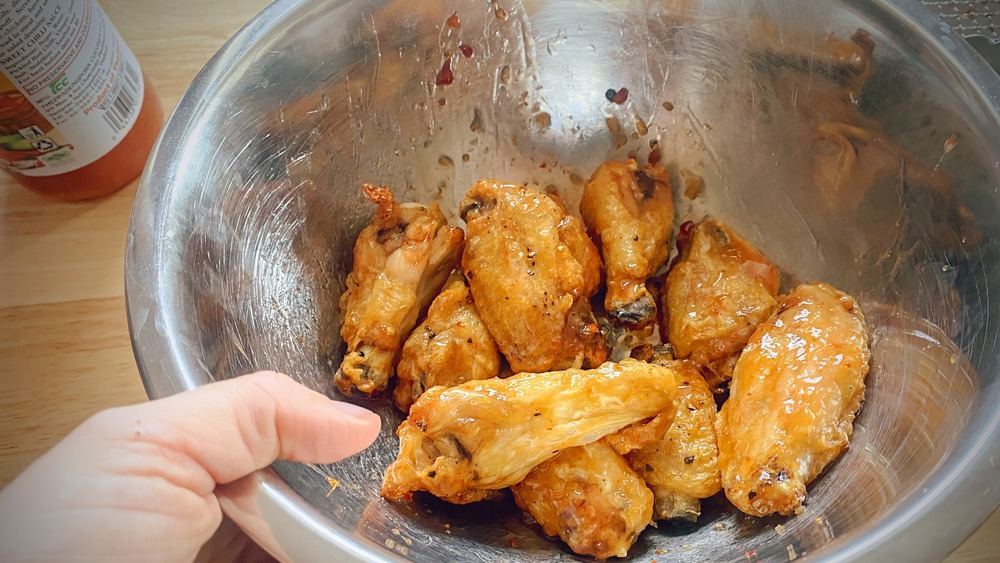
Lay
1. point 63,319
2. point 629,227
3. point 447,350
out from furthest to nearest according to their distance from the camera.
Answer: point 63,319 < point 629,227 < point 447,350

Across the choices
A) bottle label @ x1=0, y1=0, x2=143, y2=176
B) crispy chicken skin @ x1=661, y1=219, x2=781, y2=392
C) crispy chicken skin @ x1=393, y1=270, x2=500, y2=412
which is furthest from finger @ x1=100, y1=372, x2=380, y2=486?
bottle label @ x1=0, y1=0, x2=143, y2=176

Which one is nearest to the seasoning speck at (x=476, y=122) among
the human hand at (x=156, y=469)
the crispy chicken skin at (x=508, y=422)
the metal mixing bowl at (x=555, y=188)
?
the metal mixing bowl at (x=555, y=188)

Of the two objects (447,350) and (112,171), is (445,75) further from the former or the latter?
(112,171)

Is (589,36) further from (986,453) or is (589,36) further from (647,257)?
(986,453)

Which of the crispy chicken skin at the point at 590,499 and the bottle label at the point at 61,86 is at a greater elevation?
the bottle label at the point at 61,86

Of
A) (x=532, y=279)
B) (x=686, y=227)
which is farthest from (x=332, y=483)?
(x=686, y=227)

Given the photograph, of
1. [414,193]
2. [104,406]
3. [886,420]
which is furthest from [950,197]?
[104,406]

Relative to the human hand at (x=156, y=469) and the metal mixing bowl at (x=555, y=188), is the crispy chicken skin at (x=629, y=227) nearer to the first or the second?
the metal mixing bowl at (x=555, y=188)

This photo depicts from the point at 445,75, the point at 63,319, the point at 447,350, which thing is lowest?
the point at 63,319
